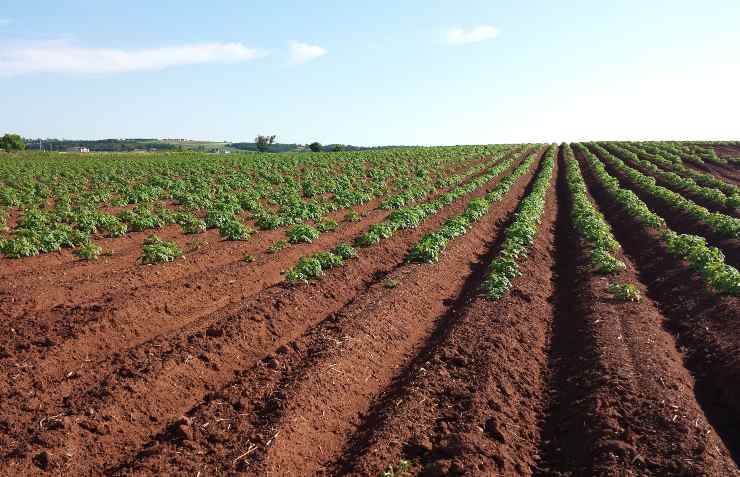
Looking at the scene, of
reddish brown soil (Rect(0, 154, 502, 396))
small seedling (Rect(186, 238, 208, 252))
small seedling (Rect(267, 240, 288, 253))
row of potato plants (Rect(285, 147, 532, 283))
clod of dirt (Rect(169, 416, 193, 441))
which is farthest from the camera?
small seedling (Rect(186, 238, 208, 252))

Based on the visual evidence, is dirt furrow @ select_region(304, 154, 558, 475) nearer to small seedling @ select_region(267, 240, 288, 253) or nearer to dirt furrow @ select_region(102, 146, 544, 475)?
dirt furrow @ select_region(102, 146, 544, 475)

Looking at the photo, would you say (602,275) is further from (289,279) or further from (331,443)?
(331,443)

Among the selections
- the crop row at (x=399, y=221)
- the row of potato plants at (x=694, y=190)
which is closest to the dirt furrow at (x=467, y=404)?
the crop row at (x=399, y=221)

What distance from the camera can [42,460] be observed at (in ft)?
18.2

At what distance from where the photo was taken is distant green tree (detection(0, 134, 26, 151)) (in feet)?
314

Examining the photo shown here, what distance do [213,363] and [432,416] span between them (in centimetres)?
365

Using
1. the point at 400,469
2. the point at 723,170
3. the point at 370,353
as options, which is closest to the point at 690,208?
the point at 370,353

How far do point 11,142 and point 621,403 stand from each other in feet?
384

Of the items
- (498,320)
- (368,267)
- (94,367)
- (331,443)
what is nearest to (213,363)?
(94,367)

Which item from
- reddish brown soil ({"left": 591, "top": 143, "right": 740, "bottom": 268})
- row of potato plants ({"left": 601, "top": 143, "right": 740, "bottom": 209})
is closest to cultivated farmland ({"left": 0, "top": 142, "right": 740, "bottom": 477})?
reddish brown soil ({"left": 591, "top": 143, "right": 740, "bottom": 268})

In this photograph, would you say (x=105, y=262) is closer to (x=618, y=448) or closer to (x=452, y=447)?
(x=452, y=447)

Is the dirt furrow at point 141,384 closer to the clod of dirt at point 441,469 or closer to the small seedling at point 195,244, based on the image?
the clod of dirt at point 441,469

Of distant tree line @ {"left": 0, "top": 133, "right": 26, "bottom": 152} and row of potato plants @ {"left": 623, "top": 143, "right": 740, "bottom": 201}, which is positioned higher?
distant tree line @ {"left": 0, "top": 133, "right": 26, "bottom": 152}

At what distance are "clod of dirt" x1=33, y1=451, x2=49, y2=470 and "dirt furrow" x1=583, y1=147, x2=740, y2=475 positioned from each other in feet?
21.1
